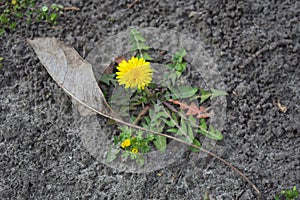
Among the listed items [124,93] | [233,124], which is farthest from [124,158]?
[233,124]

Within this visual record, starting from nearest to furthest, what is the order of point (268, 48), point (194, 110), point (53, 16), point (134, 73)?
point (134, 73)
point (194, 110)
point (268, 48)
point (53, 16)

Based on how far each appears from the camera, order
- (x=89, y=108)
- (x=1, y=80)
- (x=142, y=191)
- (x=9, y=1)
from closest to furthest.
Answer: (x=142, y=191) < (x=89, y=108) < (x=1, y=80) < (x=9, y=1)

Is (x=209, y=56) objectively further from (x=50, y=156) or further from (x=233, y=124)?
(x=50, y=156)

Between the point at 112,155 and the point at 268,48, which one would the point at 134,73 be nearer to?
the point at 112,155

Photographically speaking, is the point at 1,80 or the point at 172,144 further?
the point at 1,80

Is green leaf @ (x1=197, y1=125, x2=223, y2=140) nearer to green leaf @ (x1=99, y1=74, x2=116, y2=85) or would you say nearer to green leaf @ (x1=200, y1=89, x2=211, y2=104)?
green leaf @ (x1=200, y1=89, x2=211, y2=104)

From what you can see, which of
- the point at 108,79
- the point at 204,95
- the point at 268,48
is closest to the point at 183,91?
the point at 204,95

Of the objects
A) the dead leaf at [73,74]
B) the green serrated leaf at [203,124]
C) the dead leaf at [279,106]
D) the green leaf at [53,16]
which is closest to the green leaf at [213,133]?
the green serrated leaf at [203,124]
